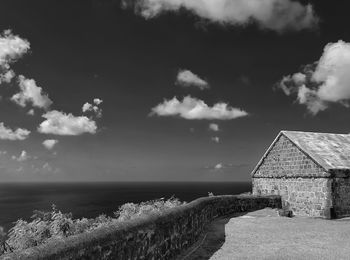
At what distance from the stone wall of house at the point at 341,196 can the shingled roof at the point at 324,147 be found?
917 mm

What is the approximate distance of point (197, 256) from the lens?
440 inches

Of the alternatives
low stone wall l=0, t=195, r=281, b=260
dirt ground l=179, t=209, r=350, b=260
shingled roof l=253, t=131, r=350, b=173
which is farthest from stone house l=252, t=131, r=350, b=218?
low stone wall l=0, t=195, r=281, b=260

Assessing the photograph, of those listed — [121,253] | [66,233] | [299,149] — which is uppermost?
[299,149]

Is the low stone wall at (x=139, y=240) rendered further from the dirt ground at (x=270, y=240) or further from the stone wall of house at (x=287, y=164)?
the stone wall of house at (x=287, y=164)

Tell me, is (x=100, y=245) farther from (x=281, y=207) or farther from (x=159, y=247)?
(x=281, y=207)

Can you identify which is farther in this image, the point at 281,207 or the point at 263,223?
the point at 281,207

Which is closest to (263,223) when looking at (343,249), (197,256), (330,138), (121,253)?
(343,249)

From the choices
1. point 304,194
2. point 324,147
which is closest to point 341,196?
point 304,194

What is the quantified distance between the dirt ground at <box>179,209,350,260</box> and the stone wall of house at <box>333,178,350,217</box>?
163 inches

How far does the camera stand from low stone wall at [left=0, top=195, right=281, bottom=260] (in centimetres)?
574

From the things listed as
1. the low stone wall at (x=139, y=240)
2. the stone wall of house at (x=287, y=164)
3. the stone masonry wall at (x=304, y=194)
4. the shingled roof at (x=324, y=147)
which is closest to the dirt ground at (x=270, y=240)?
the low stone wall at (x=139, y=240)

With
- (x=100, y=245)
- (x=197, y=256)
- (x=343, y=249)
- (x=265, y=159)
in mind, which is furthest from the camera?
(x=265, y=159)

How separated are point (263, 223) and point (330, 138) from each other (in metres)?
13.8

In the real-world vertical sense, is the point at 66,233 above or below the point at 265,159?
below
